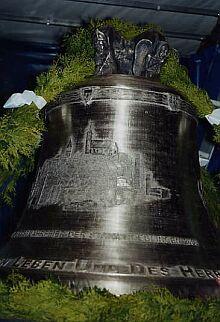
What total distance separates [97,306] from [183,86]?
65 centimetres

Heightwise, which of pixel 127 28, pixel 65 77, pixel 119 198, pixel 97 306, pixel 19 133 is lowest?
pixel 97 306

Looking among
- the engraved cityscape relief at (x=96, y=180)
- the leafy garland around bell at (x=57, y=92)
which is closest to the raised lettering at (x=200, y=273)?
the engraved cityscape relief at (x=96, y=180)

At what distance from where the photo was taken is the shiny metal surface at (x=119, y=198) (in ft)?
3.56

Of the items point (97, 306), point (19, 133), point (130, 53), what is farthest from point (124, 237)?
point (130, 53)

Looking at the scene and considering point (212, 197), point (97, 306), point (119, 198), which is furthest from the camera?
point (212, 197)

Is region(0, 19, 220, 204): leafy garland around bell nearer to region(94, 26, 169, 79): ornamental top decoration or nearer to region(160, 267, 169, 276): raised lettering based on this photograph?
region(94, 26, 169, 79): ornamental top decoration

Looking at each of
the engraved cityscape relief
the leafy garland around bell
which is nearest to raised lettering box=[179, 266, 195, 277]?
the engraved cityscape relief

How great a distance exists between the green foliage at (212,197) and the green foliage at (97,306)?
1.91ft

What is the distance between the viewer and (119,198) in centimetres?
119

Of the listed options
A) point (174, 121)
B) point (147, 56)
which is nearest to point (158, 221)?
point (174, 121)

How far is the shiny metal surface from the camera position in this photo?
109cm

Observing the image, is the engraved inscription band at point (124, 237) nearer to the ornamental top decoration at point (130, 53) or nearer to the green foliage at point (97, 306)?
the green foliage at point (97, 306)

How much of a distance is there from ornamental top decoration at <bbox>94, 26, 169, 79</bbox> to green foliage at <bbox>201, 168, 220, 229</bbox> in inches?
14.2

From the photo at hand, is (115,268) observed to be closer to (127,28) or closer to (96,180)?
(96,180)
